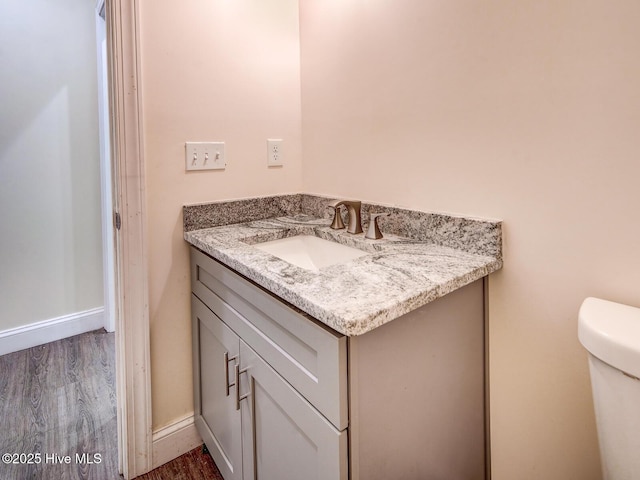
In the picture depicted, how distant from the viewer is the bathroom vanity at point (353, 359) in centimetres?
72

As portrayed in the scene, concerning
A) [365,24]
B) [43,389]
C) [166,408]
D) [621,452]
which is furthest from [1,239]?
[621,452]

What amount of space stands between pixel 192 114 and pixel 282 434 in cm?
106

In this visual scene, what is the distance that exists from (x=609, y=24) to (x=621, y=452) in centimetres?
81

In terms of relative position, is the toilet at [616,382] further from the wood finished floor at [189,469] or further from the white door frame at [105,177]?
the white door frame at [105,177]

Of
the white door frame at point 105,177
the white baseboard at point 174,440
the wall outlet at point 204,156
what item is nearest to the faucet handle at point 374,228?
the wall outlet at point 204,156

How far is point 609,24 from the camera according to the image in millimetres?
768

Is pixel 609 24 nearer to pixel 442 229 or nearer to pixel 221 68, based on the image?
pixel 442 229

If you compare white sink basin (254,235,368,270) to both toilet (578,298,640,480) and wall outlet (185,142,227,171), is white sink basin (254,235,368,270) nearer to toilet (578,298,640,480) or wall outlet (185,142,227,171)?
wall outlet (185,142,227,171)

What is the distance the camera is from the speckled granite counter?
73 cm

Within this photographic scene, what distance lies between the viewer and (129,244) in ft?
4.08

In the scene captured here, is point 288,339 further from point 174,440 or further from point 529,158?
point 174,440

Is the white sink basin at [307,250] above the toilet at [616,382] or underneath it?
above

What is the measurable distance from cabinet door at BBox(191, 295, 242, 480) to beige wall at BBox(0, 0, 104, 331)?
1.39 metres

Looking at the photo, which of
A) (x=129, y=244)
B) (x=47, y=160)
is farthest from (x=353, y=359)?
(x=47, y=160)
